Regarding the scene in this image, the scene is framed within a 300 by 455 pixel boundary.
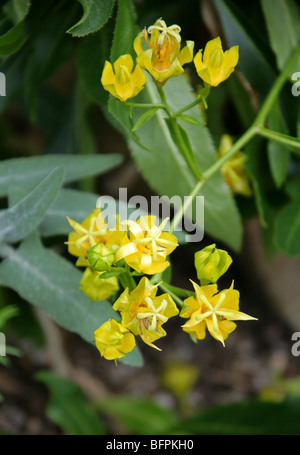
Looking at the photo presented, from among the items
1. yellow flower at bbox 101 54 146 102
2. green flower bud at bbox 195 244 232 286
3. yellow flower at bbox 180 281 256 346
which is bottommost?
yellow flower at bbox 180 281 256 346

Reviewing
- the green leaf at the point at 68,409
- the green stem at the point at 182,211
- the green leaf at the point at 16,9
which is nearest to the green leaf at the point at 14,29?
the green leaf at the point at 16,9

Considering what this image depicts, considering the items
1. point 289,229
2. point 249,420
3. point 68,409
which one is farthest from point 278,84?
point 68,409

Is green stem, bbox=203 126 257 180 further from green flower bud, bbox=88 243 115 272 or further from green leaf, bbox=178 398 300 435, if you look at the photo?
green leaf, bbox=178 398 300 435

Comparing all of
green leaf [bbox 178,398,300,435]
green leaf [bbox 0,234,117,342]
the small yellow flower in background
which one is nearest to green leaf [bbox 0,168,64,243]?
green leaf [bbox 0,234,117,342]

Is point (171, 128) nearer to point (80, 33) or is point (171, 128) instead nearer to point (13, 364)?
point (80, 33)

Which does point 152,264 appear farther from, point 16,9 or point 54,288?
point 16,9

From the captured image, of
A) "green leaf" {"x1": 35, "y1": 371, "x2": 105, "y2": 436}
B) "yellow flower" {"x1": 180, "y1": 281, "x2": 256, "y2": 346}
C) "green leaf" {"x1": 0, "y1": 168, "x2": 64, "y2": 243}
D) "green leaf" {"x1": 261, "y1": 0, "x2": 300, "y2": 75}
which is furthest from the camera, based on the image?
"green leaf" {"x1": 35, "y1": 371, "x2": 105, "y2": 436}

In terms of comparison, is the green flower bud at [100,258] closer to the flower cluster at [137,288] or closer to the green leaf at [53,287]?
the flower cluster at [137,288]
